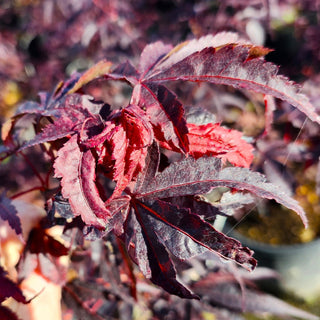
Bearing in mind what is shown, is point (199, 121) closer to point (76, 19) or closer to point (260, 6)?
point (260, 6)

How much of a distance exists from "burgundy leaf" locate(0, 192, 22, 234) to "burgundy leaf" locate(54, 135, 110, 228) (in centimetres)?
18

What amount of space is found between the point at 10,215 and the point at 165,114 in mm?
331

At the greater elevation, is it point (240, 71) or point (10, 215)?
point (240, 71)

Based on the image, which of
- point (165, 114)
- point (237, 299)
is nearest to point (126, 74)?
point (165, 114)

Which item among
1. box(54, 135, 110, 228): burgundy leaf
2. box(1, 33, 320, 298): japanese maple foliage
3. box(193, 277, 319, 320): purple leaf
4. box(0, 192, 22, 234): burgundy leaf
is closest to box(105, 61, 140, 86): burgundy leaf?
box(1, 33, 320, 298): japanese maple foliage

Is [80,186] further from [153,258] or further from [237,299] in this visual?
[237,299]

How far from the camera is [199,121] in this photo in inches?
21.6

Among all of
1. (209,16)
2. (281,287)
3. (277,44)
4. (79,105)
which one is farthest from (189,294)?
(277,44)

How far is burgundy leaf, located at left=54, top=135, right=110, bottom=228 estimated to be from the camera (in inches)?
17.7

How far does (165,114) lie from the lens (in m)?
0.48

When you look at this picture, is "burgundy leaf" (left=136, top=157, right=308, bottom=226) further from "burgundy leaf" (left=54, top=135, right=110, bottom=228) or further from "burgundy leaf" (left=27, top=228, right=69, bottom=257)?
"burgundy leaf" (left=27, top=228, right=69, bottom=257)

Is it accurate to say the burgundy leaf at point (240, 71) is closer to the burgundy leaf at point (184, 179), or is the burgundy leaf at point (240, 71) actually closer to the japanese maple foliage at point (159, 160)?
the japanese maple foliage at point (159, 160)

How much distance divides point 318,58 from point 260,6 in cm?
34

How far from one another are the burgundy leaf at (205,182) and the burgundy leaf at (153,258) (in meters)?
0.05
